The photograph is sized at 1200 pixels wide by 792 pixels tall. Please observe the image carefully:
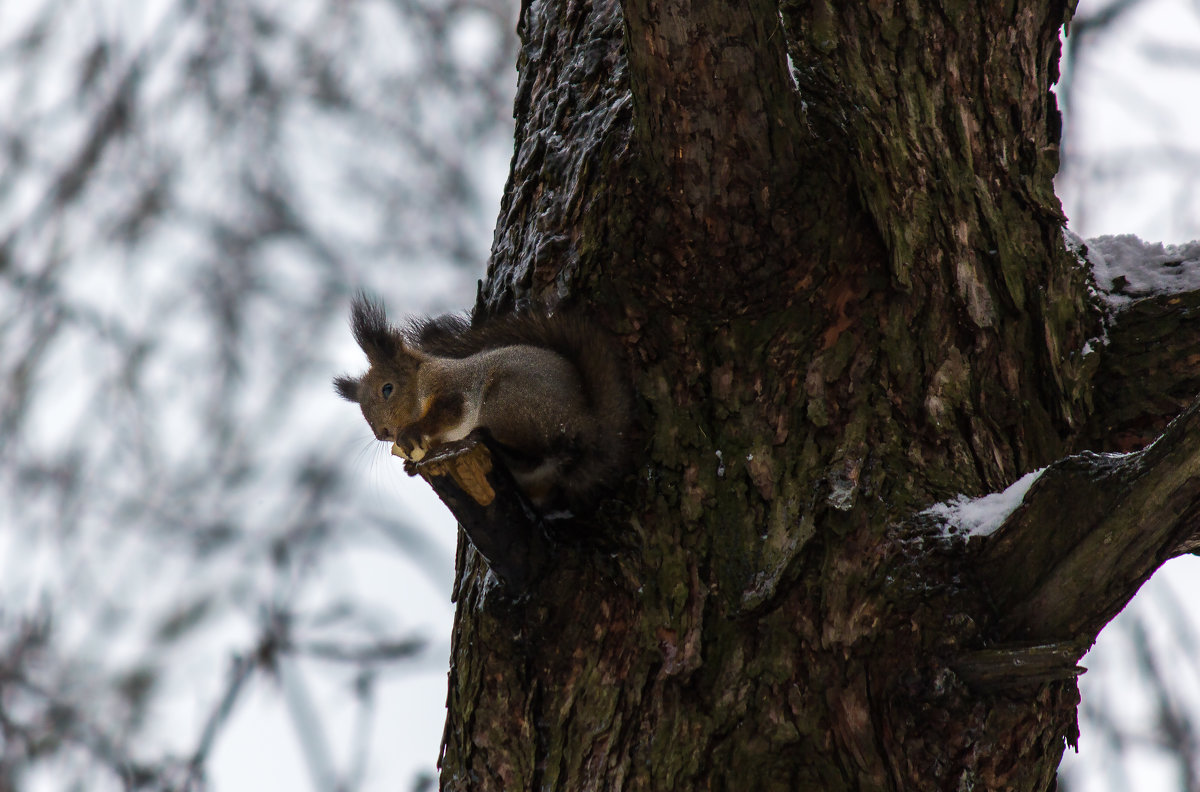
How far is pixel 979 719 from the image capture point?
1062 mm

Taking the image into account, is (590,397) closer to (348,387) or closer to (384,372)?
(384,372)

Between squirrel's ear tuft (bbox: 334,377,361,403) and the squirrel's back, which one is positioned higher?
squirrel's ear tuft (bbox: 334,377,361,403)

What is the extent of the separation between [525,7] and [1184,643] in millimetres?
2451

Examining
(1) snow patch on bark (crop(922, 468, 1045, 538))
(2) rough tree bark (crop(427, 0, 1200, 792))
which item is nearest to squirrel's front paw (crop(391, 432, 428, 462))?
(2) rough tree bark (crop(427, 0, 1200, 792))

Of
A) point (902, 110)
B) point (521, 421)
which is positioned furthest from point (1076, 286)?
point (521, 421)

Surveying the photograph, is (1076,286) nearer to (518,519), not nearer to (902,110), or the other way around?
(902,110)

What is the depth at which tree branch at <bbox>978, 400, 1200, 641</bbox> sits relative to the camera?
1014mm

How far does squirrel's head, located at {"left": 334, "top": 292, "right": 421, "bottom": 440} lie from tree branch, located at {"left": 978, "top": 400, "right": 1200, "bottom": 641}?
1.02 m

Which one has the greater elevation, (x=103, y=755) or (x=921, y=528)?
(x=103, y=755)

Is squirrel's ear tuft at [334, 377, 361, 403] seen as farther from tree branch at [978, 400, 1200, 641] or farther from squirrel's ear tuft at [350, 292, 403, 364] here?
tree branch at [978, 400, 1200, 641]

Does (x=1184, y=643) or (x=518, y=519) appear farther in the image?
(x=1184, y=643)

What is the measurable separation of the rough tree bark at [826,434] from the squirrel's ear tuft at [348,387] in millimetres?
625

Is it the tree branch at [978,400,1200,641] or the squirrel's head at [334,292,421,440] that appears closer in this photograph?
the tree branch at [978,400,1200,641]

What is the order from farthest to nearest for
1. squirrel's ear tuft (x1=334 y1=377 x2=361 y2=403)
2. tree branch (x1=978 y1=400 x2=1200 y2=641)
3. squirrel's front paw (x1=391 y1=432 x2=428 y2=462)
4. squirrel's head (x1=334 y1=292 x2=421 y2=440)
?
squirrel's ear tuft (x1=334 y1=377 x2=361 y2=403)
squirrel's head (x1=334 y1=292 x2=421 y2=440)
squirrel's front paw (x1=391 y1=432 x2=428 y2=462)
tree branch (x1=978 y1=400 x2=1200 y2=641)
